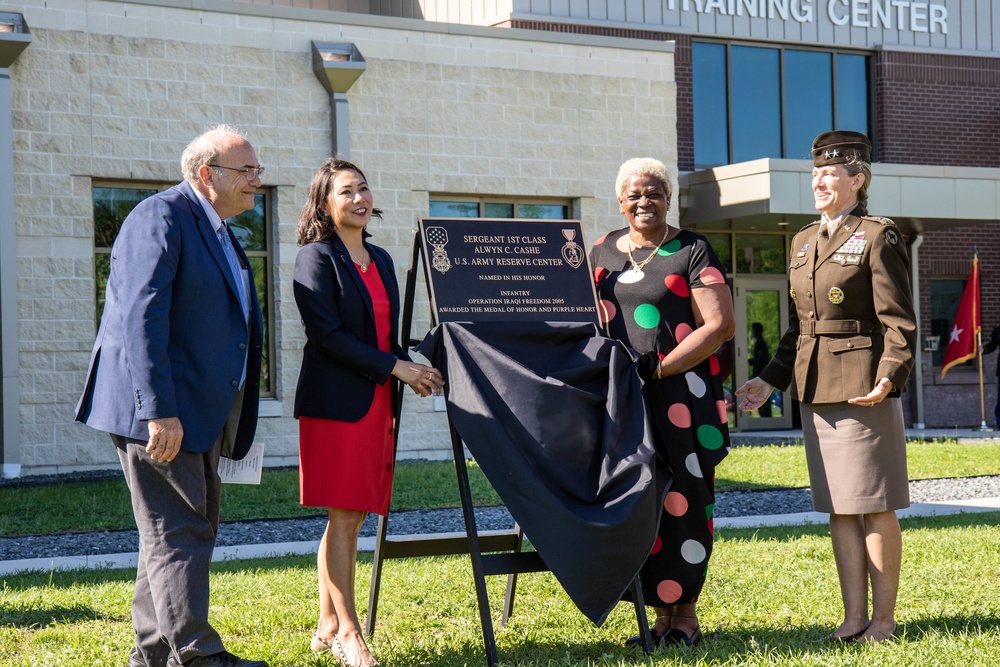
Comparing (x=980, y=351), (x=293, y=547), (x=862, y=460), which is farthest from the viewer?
(x=980, y=351)

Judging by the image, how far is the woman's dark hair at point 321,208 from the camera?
4852mm

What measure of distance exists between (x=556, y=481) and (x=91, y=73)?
34.2 ft

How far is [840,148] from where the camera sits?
190 inches

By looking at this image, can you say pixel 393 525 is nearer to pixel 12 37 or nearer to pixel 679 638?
pixel 679 638

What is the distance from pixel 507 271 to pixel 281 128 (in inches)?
381

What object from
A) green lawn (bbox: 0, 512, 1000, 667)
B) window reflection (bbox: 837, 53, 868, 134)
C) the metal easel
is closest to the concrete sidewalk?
green lawn (bbox: 0, 512, 1000, 667)

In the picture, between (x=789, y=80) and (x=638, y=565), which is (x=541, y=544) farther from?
(x=789, y=80)

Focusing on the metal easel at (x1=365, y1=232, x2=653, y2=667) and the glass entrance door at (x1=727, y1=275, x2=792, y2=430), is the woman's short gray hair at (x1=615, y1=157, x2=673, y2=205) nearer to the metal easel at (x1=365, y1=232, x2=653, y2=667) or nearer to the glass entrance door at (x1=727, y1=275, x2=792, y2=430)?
the metal easel at (x1=365, y1=232, x2=653, y2=667)

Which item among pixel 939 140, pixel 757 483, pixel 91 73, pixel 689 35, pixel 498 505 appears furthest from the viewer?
pixel 939 140

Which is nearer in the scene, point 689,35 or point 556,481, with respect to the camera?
point 556,481

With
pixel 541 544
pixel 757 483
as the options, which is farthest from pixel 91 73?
pixel 541 544

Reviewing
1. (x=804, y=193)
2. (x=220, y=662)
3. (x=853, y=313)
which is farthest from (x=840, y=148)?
(x=804, y=193)

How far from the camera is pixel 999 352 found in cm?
1988

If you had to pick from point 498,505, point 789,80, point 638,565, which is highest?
point 789,80
